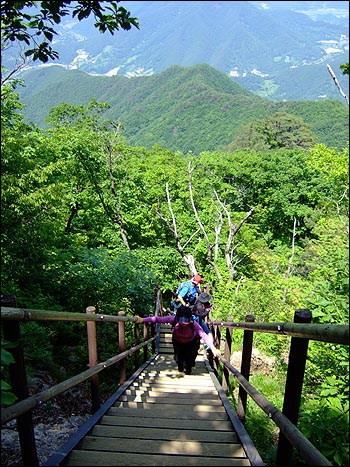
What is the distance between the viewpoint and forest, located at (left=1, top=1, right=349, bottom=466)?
504cm

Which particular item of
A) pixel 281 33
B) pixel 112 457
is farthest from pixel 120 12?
pixel 281 33

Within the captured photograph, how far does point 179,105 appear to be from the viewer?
96188 mm

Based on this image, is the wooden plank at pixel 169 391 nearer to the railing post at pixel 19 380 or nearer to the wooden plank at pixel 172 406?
the wooden plank at pixel 172 406

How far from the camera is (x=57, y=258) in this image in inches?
306

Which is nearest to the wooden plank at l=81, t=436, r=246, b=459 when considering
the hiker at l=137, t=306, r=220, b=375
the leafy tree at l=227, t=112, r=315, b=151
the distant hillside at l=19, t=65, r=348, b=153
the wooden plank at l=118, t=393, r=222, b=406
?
the wooden plank at l=118, t=393, r=222, b=406

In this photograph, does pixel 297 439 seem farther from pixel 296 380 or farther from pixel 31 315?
pixel 31 315

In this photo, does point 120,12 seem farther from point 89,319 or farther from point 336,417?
point 336,417

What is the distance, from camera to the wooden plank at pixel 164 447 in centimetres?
228

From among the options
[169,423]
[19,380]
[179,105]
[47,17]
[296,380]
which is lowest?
[169,423]

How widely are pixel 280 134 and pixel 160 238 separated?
116 ft

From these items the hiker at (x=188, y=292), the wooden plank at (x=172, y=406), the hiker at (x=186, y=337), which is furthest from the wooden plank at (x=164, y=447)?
the hiker at (x=188, y=292)

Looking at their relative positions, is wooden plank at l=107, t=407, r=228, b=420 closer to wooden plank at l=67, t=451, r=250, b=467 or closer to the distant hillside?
wooden plank at l=67, t=451, r=250, b=467

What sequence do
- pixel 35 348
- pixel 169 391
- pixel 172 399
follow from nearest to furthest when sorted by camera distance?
1. pixel 172 399
2. pixel 169 391
3. pixel 35 348

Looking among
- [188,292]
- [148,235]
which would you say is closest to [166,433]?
[188,292]
